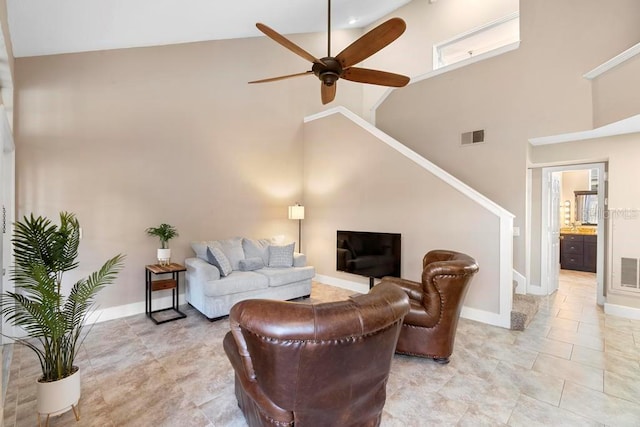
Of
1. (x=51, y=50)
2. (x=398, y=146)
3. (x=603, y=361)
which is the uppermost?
(x=51, y=50)

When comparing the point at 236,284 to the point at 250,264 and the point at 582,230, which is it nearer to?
the point at 250,264

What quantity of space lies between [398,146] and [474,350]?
117 inches

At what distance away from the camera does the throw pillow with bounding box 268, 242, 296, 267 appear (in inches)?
185

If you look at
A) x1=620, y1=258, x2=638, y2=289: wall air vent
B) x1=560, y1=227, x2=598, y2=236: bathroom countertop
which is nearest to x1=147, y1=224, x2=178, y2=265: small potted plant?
x1=620, y1=258, x2=638, y2=289: wall air vent

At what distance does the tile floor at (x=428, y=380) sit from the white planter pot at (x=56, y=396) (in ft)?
0.56

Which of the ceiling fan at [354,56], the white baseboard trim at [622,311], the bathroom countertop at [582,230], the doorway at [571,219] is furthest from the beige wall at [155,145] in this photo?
the bathroom countertop at [582,230]

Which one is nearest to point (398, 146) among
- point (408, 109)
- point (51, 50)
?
point (408, 109)

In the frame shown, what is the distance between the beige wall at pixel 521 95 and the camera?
3.93 meters

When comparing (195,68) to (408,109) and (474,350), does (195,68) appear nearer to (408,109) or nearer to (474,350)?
(408,109)

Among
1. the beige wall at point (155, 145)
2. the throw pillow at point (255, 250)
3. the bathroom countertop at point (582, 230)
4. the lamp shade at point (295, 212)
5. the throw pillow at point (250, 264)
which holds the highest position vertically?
the beige wall at point (155, 145)

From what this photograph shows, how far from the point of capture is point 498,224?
144 inches

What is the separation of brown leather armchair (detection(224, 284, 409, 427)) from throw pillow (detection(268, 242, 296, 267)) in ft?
10.3

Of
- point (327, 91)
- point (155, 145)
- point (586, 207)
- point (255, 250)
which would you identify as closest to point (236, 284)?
point (255, 250)

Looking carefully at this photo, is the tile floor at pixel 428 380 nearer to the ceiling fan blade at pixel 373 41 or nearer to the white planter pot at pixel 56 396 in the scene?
the white planter pot at pixel 56 396
